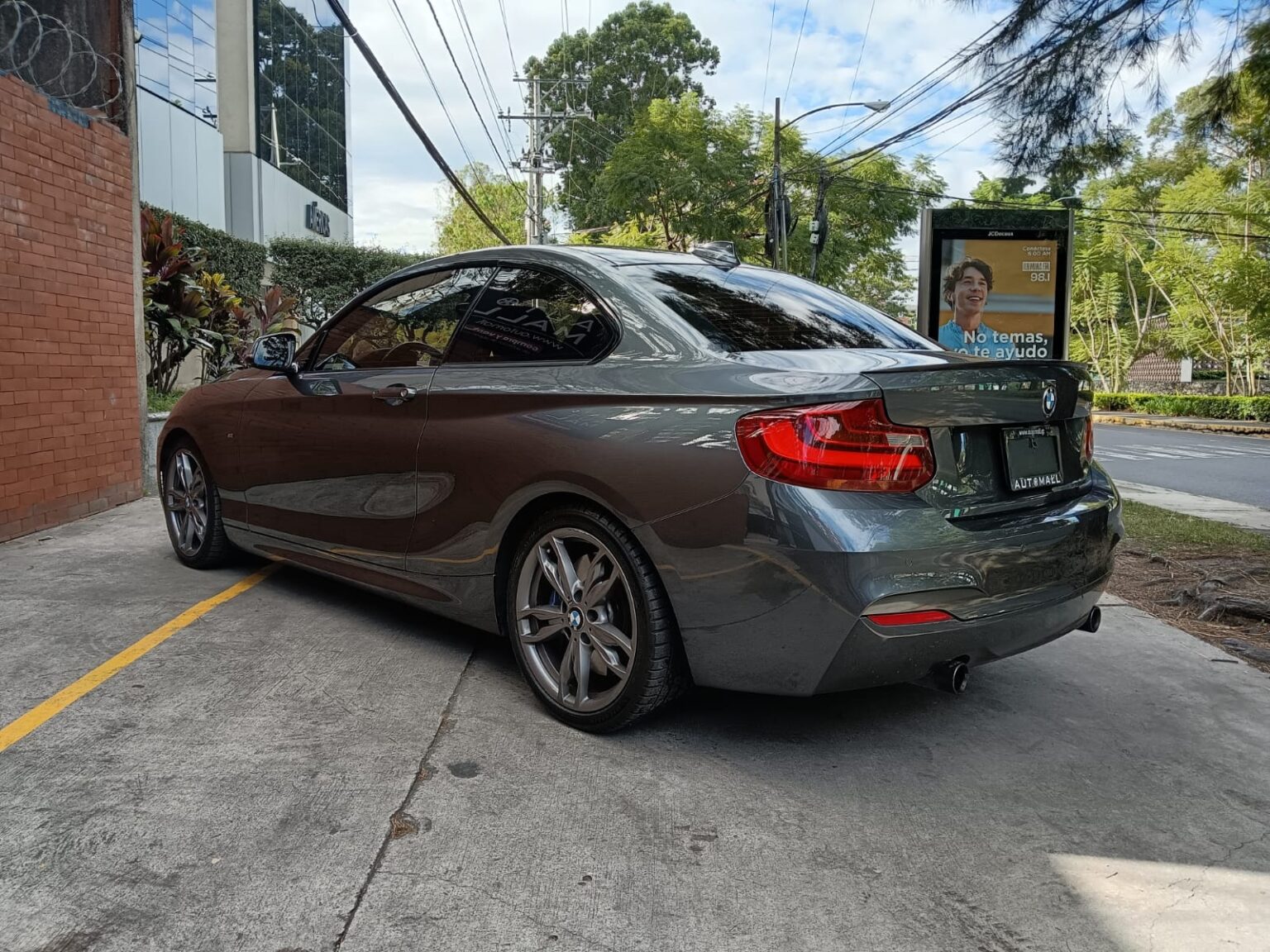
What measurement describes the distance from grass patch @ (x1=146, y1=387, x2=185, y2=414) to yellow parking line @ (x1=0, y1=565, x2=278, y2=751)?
5005mm

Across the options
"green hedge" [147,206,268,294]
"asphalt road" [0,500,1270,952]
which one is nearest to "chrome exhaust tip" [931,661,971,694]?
"asphalt road" [0,500,1270,952]

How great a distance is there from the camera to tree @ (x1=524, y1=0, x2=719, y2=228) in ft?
159

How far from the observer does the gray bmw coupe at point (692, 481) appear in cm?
286

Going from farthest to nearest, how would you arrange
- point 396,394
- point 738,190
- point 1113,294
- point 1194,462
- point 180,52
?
1. point 1113,294
2. point 738,190
3. point 180,52
4. point 1194,462
5. point 396,394

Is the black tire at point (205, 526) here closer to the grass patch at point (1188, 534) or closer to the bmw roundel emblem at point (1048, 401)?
the bmw roundel emblem at point (1048, 401)

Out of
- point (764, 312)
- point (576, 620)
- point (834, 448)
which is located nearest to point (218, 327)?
point (764, 312)

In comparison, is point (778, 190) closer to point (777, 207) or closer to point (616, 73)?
point (777, 207)

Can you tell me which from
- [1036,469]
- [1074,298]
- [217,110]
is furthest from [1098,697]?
[1074,298]

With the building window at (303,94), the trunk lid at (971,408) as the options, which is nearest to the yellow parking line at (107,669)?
the trunk lid at (971,408)

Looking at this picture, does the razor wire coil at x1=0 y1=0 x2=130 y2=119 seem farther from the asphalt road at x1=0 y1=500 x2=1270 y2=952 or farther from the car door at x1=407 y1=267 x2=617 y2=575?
the car door at x1=407 y1=267 x2=617 y2=575

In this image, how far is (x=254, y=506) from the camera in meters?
4.95

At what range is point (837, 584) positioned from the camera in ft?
9.16

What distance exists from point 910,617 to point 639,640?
0.81 meters

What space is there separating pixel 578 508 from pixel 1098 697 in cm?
219
